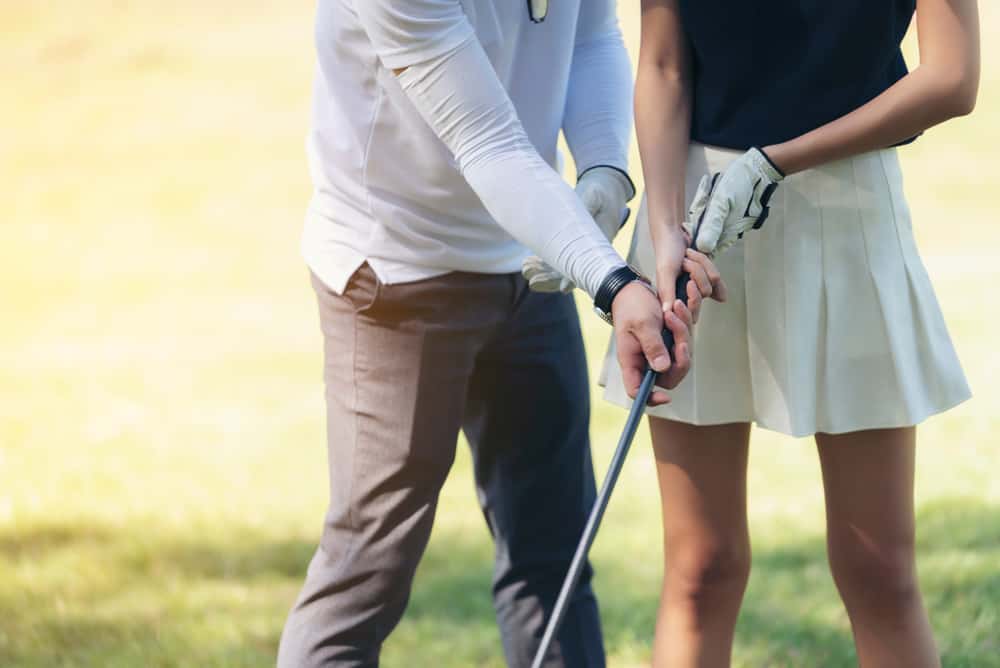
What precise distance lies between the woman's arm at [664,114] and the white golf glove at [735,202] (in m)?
0.07

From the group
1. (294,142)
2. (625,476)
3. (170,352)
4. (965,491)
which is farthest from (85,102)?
(965,491)

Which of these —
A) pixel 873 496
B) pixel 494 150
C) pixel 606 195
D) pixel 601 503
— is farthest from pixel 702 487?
pixel 494 150

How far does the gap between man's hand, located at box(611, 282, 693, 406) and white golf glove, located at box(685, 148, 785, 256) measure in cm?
12

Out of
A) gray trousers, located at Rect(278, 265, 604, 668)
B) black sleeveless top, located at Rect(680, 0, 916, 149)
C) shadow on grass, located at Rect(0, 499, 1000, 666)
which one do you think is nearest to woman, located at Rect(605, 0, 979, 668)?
black sleeveless top, located at Rect(680, 0, 916, 149)

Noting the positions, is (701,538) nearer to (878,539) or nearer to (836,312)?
(878,539)

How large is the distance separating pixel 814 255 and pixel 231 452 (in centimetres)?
265

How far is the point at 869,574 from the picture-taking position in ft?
6.48

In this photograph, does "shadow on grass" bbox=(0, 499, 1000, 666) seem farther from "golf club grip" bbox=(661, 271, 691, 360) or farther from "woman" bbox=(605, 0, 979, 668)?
"golf club grip" bbox=(661, 271, 691, 360)

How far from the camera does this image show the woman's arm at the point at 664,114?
196cm

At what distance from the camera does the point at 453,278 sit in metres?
2.11

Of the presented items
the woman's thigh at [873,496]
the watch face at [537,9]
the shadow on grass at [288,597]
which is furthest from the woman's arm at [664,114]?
the shadow on grass at [288,597]

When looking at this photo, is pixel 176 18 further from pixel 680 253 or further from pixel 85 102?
pixel 680 253

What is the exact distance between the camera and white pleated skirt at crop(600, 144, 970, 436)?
1909 millimetres

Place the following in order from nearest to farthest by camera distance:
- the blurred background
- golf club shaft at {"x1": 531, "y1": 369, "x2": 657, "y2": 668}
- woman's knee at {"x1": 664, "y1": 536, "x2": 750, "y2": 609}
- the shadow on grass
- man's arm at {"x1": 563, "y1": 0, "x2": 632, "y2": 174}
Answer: golf club shaft at {"x1": 531, "y1": 369, "x2": 657, "y2": 668} < woman's knee at {"x1": 664, "y1": 536, "x2": 750, "y2": 609} < man's arm at {"x1": 563, "y1": 0, "x2": 632, "y2": 174} < the shadow on grass < the blurred background
